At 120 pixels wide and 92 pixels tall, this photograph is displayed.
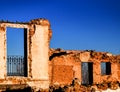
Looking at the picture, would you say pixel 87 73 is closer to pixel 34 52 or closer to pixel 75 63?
pixel 75 63

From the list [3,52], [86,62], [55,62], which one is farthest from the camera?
[86,62]

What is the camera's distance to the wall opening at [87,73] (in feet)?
94.5

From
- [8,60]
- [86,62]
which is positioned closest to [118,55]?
[86,62]

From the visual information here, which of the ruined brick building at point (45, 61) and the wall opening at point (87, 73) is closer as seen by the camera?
the ruined brick building at point (45, 61)

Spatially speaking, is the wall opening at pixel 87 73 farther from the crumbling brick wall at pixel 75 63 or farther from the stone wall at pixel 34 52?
the stone wall at pixel 34 52

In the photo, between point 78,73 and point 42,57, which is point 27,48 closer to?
point 42,57

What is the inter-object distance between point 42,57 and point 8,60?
215 cm

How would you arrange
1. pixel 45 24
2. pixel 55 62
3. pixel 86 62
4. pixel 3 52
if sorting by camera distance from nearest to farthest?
pixel 3 52
pixel 45 24
pixel 55 62
pixel 86 62

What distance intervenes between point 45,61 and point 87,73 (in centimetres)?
756

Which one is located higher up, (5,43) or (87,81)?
(5,43)

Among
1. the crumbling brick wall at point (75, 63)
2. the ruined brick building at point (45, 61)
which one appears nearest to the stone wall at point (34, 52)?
the ruined brick building at point (45, 61)

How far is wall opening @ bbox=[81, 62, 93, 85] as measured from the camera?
28.8 meters

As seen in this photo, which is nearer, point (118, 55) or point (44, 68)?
point (44, 68)

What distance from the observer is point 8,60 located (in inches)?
859
